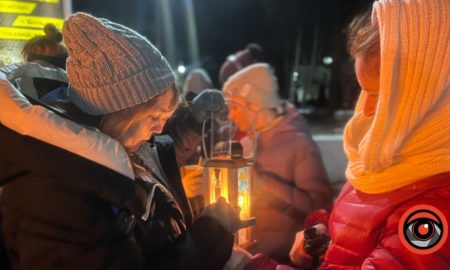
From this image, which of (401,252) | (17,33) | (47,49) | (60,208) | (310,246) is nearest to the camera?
(60,208)

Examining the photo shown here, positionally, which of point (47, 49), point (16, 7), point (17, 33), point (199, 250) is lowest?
point (199, 250)

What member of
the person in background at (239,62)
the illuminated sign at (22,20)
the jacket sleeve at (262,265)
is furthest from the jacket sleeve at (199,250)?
the person in background at (239,62)

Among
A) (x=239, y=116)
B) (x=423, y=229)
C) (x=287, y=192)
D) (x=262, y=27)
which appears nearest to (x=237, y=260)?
(x=423, y=229)

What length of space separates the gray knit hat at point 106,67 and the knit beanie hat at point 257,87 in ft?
6.36

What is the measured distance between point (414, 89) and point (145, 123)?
89 cm

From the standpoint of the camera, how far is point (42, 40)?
2439 millimetres

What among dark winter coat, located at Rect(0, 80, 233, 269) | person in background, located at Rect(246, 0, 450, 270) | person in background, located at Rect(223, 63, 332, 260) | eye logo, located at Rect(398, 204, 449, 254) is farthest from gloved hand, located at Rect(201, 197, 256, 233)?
person in background, located at Rect(223, 63, 332, 260)

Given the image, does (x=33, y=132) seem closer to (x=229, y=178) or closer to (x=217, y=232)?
(x=217, y=232)

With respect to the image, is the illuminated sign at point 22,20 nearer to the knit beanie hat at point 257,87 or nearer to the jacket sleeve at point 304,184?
the knit beanie hat at point 257,87

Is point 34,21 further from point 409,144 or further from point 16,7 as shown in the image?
point 409,144

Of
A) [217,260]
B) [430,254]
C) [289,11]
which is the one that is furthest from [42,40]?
[289,11]

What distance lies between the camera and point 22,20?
266 centimetres

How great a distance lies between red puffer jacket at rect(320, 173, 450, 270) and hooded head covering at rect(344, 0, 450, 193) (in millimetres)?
52

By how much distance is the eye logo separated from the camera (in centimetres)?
123
